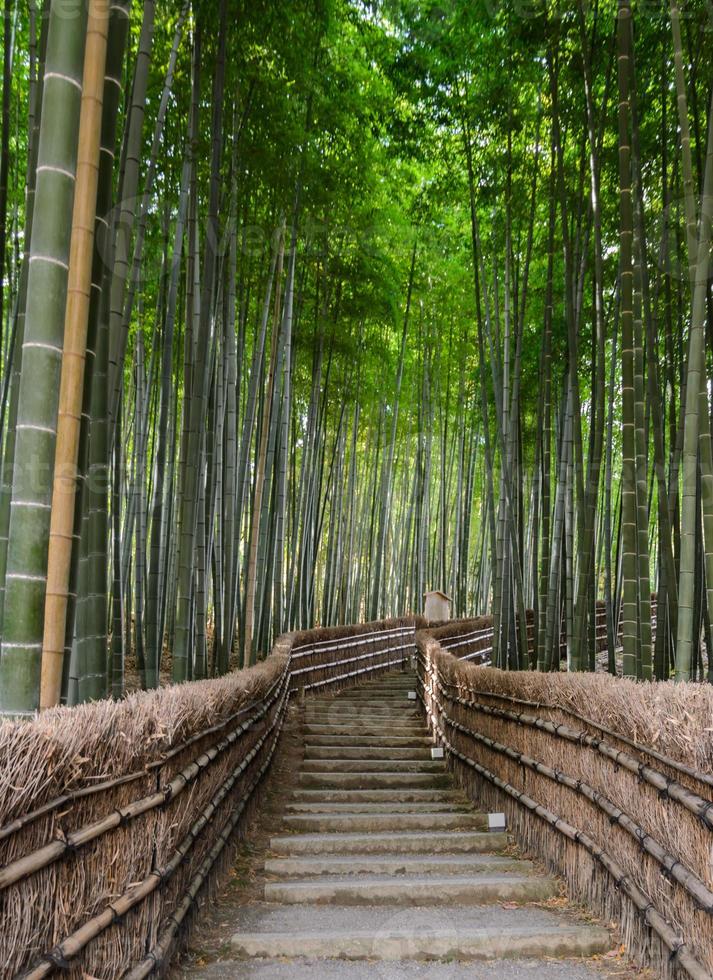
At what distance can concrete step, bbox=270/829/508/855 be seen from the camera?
3.31 metres

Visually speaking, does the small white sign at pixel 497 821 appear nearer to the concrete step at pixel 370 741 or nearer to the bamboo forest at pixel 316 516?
the bamboo forest at pixel 316 516

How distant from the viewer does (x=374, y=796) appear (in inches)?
166

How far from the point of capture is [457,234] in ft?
26.1

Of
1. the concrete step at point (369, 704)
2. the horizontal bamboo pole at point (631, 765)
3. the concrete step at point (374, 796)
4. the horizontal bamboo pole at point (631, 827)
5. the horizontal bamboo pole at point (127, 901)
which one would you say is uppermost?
the horizontal bamboo pole at point (631, 765)

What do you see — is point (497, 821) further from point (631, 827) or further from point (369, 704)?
point (369, 704)

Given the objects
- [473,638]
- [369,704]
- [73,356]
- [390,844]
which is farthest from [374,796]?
[473,638]

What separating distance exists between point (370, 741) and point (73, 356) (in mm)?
3995

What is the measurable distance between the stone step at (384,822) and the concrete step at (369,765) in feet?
3.30

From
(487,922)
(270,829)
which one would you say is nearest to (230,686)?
(270,829)

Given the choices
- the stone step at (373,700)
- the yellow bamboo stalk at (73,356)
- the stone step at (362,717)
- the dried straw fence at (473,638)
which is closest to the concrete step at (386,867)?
the yellow bamboo stalk at (73,356)

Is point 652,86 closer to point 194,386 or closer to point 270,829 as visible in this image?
point 194,386

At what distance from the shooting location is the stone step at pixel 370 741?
5.27 m

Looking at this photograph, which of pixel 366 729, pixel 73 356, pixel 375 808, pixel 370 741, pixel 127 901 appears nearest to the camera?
pixel 127 901

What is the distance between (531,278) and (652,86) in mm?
2800
